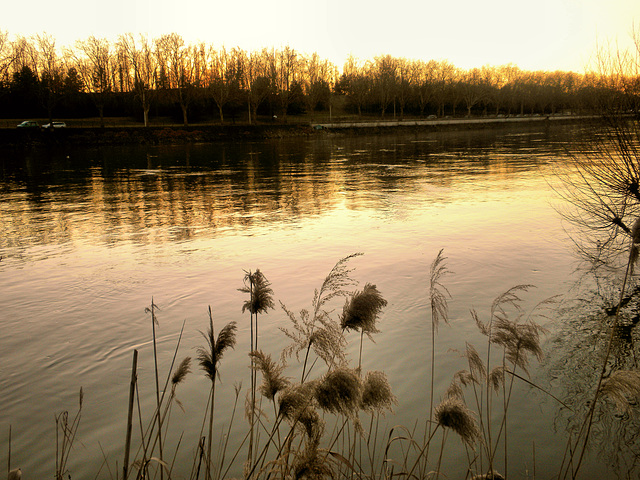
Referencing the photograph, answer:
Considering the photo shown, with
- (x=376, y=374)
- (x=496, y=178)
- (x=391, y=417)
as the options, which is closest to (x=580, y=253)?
(x=391, y=417)

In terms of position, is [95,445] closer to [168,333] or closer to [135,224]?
[168,333]

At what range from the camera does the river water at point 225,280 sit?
19.2 feet

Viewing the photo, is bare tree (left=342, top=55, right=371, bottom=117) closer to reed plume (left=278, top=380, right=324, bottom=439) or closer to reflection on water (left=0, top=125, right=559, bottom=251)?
reflection on water (left=0, top=125, right=559, bottom=251)

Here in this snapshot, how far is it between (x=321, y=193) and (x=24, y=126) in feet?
202

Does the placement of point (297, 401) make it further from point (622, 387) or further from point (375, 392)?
point (622, 387)

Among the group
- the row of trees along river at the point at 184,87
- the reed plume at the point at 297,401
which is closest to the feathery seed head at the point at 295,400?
the reed plume at the point at 297,401

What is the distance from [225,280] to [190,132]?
6730 cm

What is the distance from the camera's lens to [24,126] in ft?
223

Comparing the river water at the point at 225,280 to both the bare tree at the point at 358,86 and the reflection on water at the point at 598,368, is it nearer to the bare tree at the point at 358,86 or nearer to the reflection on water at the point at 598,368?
the reflection on water at the point at 598,368

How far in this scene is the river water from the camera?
231 inches

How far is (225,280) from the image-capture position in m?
10.8

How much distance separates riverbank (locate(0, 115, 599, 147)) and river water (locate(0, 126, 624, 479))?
137 ft

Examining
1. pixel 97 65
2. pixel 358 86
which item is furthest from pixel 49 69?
pixel 358 86

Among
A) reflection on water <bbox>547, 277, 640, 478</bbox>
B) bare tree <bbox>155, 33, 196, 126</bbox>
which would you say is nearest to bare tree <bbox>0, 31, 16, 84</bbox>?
bare tree <bbox>155, 33, 196, 126</bbox>
